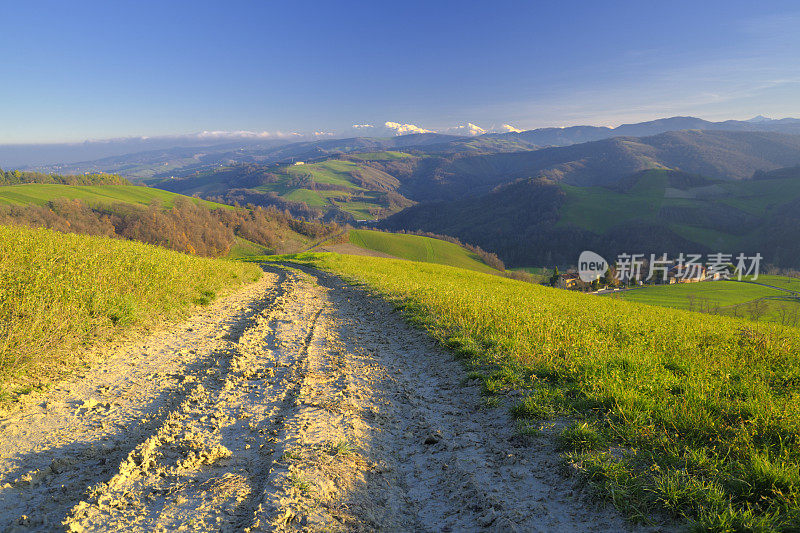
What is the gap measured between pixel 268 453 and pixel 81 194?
16330 cm

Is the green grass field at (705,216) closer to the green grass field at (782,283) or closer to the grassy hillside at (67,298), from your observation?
the green grass field at (782,283)

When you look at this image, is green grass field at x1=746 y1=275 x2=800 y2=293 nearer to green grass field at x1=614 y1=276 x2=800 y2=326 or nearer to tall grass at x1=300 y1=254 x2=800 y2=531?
green grass field at x1=614 y1=276 x2=800 y2=326

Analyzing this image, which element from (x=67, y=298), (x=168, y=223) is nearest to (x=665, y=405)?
(x=67, y=298)

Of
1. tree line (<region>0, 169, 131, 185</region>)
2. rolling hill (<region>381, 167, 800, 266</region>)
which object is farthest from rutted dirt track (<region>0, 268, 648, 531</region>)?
tree line (<region>0, 169, 131, 185</region>)

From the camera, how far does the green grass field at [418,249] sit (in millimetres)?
127938

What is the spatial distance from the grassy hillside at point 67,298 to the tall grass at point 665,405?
779 centimetres

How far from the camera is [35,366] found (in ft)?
17.6

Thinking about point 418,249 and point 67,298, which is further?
point 418,249

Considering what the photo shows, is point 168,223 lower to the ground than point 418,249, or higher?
higher

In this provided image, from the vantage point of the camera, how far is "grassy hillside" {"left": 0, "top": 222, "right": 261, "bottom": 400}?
5324 mm

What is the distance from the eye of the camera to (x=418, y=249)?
137125 mm

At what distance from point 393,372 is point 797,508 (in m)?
6.14

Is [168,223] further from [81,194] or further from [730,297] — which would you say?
[730,297]

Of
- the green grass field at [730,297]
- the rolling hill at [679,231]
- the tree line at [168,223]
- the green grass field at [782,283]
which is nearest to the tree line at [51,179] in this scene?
the tree line at [168,223]
